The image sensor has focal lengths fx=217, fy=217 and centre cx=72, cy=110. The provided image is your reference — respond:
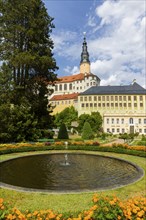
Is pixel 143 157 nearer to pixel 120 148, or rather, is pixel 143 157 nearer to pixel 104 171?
pixel 120 148


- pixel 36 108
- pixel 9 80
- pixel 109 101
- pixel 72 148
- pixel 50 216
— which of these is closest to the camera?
pixel 50 216

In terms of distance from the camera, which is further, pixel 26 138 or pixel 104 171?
pixel 26 138

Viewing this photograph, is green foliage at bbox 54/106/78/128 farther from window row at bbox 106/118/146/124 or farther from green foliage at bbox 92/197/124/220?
green foliage at bbox 92/197/124/220

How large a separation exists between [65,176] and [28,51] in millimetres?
21586

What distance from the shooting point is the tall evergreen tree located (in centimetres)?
2908

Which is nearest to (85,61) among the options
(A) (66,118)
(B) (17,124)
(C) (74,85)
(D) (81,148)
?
(C) (74,85)

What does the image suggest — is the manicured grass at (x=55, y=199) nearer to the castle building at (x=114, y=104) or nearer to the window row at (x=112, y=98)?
the castle building at (x=114, y=104)

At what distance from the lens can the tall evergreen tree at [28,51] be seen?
29.1 m

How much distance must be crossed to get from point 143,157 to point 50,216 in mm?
16390

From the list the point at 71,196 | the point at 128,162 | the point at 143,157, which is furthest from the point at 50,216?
the point at 143,157

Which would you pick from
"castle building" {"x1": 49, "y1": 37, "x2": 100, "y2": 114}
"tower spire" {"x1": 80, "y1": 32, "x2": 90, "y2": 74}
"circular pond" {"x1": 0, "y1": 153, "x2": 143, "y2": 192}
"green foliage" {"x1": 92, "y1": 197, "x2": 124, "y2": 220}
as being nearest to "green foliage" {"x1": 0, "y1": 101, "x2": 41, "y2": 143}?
"circular pond" {"x1": 0, "y1": 153, "x2": 143, "y2": 192}

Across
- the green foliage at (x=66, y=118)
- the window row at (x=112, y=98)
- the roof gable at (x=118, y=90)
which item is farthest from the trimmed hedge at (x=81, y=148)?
the roof gable at (x=118, y=90)

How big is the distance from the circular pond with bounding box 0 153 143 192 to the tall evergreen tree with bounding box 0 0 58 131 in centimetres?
1469

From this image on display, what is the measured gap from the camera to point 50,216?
5.10 metres
